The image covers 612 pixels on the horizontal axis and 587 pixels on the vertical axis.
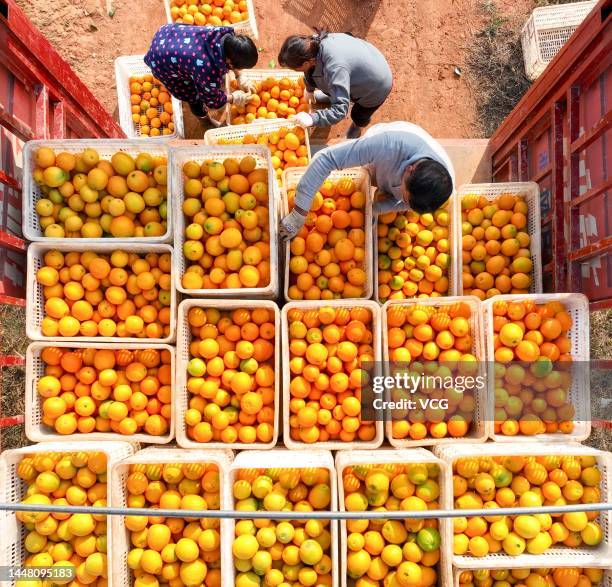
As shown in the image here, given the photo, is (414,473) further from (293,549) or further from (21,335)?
(21,335)

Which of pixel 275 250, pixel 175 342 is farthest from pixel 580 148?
pixel 175 342

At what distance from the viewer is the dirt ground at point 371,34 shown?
17.8 ft

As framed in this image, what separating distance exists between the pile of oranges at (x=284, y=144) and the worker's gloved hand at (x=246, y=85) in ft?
4.03

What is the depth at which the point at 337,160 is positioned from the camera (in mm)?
2707

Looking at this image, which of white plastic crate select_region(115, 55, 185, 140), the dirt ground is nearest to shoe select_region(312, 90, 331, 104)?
the dirt ground

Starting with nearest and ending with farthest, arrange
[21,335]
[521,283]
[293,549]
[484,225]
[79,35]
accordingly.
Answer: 1. [293,549]
2. [521,283]
3. [484,225]
4. [21,335]
5. [79,35]

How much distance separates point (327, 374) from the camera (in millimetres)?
2805

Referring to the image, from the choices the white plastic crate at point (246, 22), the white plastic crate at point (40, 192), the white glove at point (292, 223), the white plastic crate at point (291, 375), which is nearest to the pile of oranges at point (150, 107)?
the white plastic crate at point (246, 22)

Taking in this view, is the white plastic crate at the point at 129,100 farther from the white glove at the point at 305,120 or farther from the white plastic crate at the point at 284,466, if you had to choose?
the white plastic crate at the point at 284,466

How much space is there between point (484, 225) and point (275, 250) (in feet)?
5.58

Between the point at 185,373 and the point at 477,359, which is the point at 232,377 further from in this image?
the point at 477,359

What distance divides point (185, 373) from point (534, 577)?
241 cm

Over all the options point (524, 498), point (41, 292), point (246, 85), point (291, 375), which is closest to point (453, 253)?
point (291, 375)

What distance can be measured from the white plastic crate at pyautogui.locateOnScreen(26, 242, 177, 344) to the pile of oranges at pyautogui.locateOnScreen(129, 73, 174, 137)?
8.90ft
